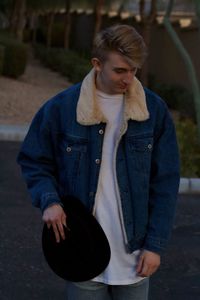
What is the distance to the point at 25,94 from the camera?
15.8m

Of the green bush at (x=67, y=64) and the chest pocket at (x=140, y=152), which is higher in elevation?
the chest pocket at (x=140, y=152)

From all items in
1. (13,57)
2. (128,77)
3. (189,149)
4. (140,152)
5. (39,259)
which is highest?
(128,77)

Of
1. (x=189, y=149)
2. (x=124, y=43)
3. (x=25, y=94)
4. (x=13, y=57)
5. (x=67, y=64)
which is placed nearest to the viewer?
(x=124, y=43)

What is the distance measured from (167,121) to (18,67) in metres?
15.6

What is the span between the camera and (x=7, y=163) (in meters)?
9.19

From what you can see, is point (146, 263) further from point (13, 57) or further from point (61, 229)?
point (13, 57)

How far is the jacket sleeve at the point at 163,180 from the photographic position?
9.39 ft

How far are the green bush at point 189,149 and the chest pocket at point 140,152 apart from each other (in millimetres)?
5748

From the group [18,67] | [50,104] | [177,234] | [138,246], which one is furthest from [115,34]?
[18,67]

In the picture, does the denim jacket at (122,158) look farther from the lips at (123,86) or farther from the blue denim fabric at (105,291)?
the blue denim fabric at (105,291)

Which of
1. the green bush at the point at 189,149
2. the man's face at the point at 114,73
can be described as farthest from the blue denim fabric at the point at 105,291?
the green bush at the point at 189,149

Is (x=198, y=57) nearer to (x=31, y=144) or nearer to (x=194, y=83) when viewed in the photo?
(x=194, y=83)

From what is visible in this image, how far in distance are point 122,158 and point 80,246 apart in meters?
0.36

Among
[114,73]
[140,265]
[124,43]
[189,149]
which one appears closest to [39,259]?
[140,265]
